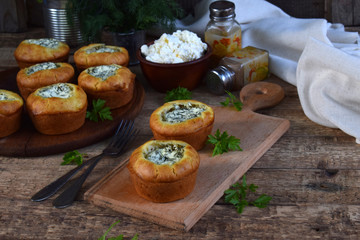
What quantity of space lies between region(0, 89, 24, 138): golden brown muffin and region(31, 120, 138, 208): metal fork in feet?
1.41

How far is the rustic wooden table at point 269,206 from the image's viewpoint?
1.70 metres

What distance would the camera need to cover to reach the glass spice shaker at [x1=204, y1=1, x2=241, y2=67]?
8.94 feet

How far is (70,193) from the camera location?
6.22 feet

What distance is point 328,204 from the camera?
1.79 meters

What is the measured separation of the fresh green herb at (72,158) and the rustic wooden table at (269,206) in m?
0.03

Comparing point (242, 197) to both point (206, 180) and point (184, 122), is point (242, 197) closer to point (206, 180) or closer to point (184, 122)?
point (206, 180)

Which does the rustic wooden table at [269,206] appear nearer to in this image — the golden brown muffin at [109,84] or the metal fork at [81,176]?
the metal fork at [81,176]

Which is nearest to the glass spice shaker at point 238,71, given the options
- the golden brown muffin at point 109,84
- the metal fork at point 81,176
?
the golden brown muffin at point 109,84

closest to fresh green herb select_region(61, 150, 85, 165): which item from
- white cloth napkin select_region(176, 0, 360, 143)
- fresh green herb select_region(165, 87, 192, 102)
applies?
fresh green herb select_region(165, 87, 192, 102)

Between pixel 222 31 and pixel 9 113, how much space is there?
1.24m

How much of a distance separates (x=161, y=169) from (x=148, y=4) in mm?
1442

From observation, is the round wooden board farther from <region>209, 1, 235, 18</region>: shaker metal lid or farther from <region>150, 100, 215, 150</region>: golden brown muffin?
<region>209, 1, 235, 18</region>: shaker metal lid

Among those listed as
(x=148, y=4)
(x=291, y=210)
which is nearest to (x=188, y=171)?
(x=291, y=210)

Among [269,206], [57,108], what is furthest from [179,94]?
[269,206]
